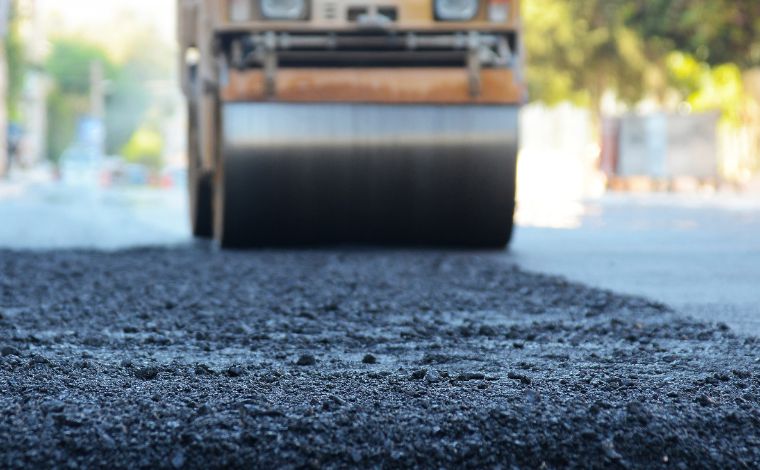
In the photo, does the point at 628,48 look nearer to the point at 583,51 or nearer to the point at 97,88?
the point at 583,51

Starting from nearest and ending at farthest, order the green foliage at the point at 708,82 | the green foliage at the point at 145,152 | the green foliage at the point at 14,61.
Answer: the green foliage at the point at 708,82
the green foliage at the point at 14,61
the green foliage at the point at 145,152

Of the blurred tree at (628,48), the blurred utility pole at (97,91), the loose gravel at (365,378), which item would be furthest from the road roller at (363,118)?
the blurred utility pole at (97,91)

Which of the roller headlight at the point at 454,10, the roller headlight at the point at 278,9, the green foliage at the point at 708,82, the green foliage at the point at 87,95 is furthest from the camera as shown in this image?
the green foliage at the point at 87,95

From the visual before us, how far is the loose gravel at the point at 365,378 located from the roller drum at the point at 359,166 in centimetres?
261

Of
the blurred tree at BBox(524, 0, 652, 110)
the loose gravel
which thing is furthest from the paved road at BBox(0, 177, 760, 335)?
the blurred tree at BBox(524, 0, 652, 110)

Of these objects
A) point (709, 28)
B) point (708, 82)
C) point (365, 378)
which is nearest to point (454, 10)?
point (365, 378)

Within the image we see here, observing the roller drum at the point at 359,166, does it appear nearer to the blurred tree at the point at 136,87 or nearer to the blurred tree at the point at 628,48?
the blurred tree at the point at 628,48

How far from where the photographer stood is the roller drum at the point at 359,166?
40.4ft

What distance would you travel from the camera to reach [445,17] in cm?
1258

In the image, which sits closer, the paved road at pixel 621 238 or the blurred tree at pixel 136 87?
the paved road at pixel 621 238

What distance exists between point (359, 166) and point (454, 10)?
1.61 meters

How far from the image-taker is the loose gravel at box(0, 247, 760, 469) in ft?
14.5

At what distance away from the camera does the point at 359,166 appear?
1240 centimetres

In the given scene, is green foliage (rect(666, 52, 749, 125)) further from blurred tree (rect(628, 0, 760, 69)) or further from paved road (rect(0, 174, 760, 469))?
paved road (rect(0, 174, 760, 469))
